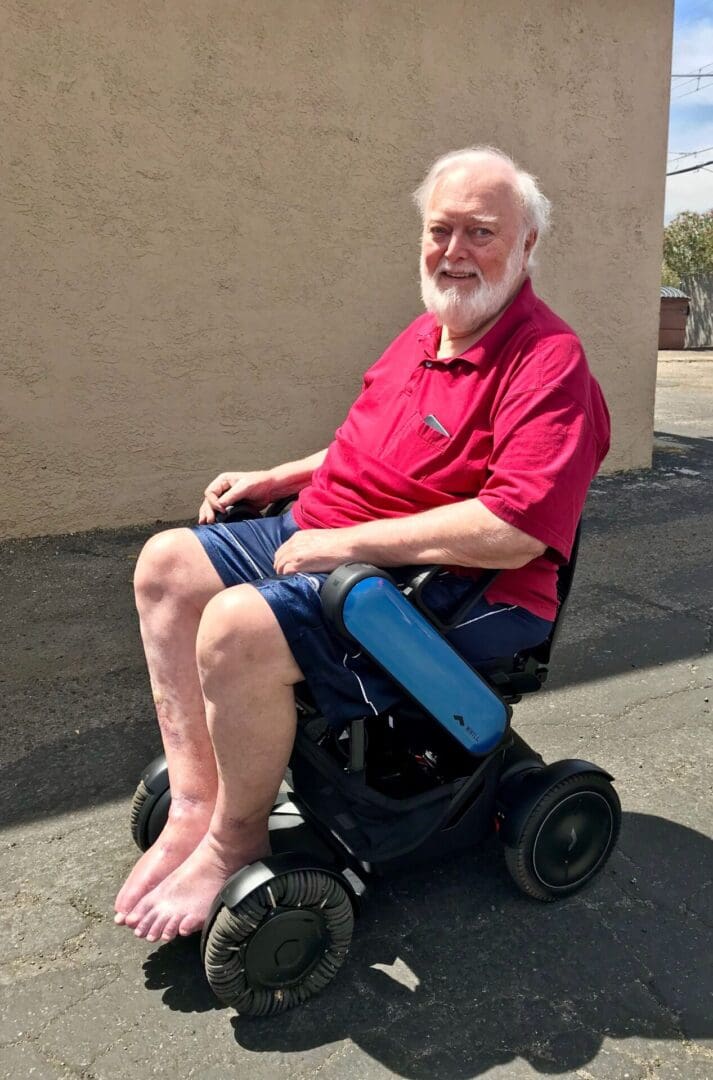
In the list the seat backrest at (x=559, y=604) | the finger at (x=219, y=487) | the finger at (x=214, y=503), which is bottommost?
the seat backrest at (x=559, y=604)

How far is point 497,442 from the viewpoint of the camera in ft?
6.15

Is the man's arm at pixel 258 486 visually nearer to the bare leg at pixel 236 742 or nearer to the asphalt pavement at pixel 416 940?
the bare leg at pixel 236 742

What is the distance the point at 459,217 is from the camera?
2.11m

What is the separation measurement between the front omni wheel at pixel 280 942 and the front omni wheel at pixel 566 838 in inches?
18.8

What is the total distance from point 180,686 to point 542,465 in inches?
37.9

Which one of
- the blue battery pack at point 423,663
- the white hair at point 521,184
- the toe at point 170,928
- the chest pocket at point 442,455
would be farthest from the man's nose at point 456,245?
the toe at point 170,928

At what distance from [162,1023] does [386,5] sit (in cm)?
552

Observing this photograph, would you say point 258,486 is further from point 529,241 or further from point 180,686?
point 529,241

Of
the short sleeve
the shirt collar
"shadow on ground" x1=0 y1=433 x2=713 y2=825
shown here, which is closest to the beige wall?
"shadow on ground" x1=0 y1=433 x2=713 y2=825

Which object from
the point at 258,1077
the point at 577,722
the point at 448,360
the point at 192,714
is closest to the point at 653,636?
the point at 577,722

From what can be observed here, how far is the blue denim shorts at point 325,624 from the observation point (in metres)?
1.75

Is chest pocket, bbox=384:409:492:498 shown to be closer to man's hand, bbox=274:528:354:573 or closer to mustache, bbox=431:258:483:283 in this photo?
man's hand, bbox=274:528:354:573

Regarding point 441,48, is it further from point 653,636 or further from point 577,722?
point 577,722

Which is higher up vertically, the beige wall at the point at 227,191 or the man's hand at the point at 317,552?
the beige wall at the point at 227,191
